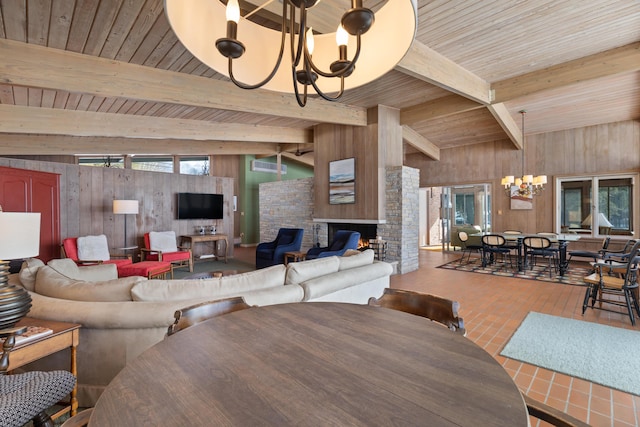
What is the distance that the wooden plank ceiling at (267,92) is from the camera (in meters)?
2.87

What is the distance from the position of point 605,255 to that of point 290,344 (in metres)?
5.98

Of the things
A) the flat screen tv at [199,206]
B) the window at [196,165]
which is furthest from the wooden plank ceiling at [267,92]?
the window at [196,165]

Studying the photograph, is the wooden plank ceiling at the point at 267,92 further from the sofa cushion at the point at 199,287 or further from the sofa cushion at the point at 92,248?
the sofa cushion at the point at 199,287

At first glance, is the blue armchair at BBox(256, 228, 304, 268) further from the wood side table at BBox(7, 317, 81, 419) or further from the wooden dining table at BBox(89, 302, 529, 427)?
the wooden dining table at BBox(89, 302, 529, 427)

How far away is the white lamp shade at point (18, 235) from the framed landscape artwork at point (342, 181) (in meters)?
5.09

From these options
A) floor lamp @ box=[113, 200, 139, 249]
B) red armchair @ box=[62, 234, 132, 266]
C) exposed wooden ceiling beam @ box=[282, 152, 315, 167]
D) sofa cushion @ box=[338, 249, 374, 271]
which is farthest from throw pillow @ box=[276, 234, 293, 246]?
exposed wooden ceiling beam @ box=[282, 152, 315, 167]

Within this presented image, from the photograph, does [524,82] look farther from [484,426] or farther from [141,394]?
[141,394]

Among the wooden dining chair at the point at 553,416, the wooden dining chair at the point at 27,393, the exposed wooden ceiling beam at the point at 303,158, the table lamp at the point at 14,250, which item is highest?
the exposed wooden ceiling beam at the point at 303,158

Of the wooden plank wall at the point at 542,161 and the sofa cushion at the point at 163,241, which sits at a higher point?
the wooden plank wall at the point at 542,161

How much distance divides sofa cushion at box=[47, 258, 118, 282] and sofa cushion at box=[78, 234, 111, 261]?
2215 millimetres

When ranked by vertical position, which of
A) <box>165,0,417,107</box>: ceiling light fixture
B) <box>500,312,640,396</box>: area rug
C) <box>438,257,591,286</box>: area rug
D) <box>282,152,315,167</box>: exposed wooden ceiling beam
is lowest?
<box>500,312,640,396</box>: area rug

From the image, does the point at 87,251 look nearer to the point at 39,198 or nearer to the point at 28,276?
the point at 39,198

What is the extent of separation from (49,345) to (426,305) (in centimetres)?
199

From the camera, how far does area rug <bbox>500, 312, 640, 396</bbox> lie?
7.16 feet
